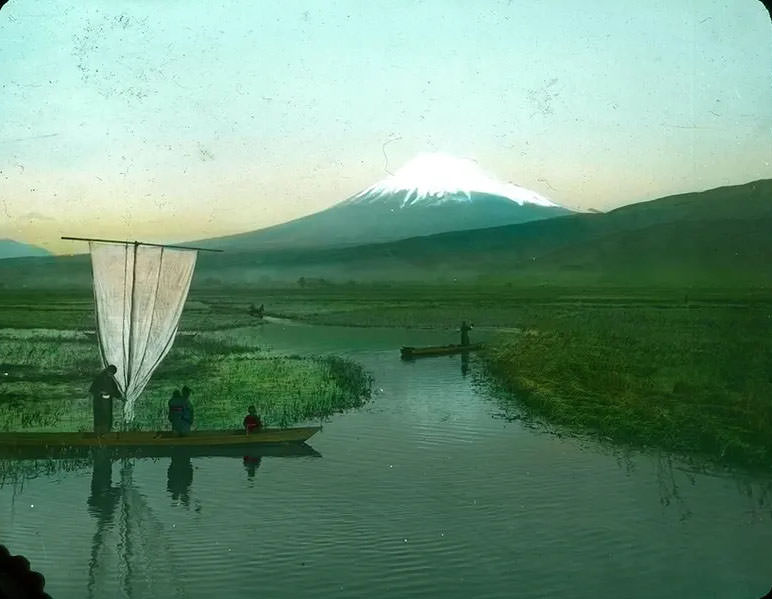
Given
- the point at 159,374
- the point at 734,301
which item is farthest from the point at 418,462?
the point at 734,301

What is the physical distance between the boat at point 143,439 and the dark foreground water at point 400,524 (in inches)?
13.7

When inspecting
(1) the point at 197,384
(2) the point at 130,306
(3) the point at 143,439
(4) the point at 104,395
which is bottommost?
(3) the point at 143,439

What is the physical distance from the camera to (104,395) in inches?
405

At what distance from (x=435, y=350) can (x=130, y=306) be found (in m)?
10.0

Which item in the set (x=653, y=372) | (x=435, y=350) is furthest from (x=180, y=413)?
(x=435, y=350)

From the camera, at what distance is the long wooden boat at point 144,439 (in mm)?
10070

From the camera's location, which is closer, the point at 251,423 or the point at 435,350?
the point at 251,423

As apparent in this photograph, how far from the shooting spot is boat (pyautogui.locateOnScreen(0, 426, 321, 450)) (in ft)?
33.0

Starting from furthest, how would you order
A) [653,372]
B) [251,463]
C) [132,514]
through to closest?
[653,372], [251,463], [132,514]

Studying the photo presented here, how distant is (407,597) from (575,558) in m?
1.78

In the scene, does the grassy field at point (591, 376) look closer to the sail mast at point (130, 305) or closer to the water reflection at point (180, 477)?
the water reflection at point (180, 477)

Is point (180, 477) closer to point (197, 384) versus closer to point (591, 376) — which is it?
point (197, 384)

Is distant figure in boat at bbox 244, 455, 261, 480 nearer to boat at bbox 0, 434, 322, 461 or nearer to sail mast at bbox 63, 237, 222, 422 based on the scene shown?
boat at bbox 0, 434, 322, 461

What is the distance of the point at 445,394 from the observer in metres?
15.3
